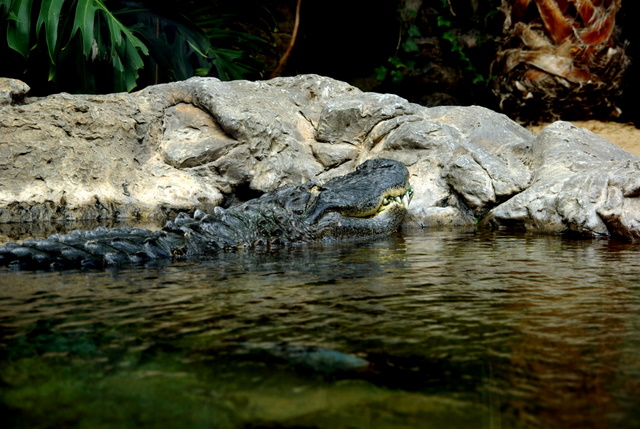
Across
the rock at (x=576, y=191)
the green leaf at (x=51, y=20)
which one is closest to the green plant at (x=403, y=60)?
the rock at (x=576, y=191)

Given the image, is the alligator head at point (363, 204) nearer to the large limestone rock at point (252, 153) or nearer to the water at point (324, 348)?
the large limestone rock at point (252, 153)

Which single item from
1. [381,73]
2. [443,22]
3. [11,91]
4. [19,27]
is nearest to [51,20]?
[19,27]

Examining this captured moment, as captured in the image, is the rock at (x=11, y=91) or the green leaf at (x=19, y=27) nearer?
the rock at (x=11, y=91)

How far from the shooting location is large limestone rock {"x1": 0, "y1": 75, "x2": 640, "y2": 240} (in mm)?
5117

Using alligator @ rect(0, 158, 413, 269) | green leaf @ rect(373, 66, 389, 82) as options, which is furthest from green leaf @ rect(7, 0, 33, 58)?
green leaf @ rect(373, 66, 389, 82)

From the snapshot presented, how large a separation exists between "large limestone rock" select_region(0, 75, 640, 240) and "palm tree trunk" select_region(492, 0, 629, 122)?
9.67ft

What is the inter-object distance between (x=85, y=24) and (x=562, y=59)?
21.9ft

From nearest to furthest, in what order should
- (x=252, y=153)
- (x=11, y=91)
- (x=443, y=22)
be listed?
1. (x=11, y=91)
2. (x=252, y=153)
3. (x=443, y=22)

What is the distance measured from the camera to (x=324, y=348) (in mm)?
1547

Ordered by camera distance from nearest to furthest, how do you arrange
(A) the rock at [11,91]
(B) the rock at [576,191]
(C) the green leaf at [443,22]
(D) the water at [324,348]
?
(D) the water at [324,348] → (B) the rock at [576,191] → (A) the rock at [11,91] → (C) the green leaf at [443,22]

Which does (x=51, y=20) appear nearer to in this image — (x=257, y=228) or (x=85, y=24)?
(x=85, y=24)

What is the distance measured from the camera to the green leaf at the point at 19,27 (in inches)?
245

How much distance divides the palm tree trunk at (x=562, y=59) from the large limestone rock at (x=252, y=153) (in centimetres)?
295

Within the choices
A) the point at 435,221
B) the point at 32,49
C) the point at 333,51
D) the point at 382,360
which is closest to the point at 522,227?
the point at 435,221
